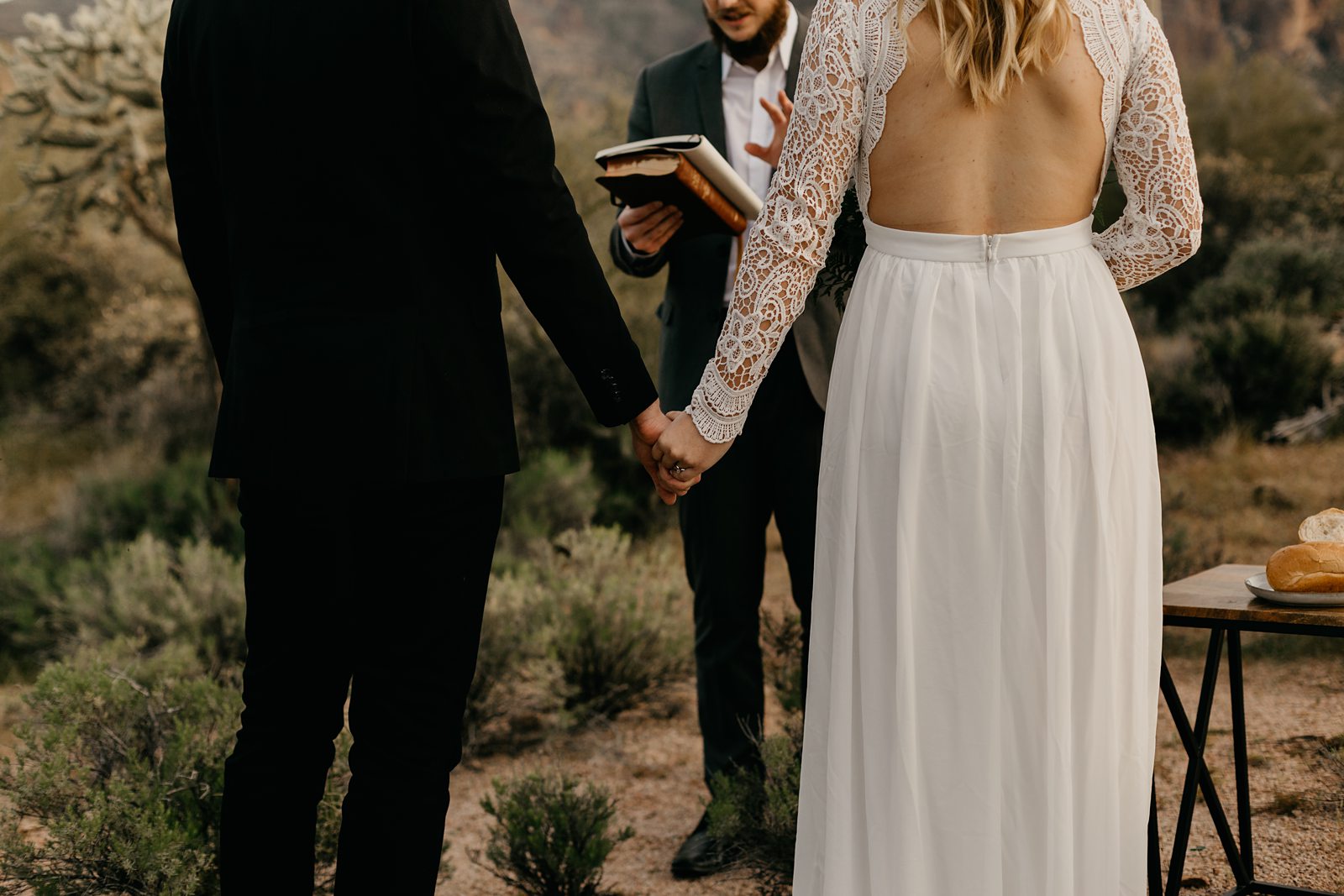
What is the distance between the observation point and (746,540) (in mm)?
3094

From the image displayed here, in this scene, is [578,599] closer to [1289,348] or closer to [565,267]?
[565,267]

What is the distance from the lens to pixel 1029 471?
1833 mm

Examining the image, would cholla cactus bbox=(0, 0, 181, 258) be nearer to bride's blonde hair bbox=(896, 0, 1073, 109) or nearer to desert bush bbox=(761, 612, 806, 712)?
desert bush bbox=(761, 612, 806, 712)

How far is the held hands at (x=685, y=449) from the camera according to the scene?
2.19 metres

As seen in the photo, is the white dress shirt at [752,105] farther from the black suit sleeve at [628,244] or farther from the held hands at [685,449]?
the held hands at [685,449]

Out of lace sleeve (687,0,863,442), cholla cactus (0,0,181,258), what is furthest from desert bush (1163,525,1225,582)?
cholla cactus (0,0,181,258)

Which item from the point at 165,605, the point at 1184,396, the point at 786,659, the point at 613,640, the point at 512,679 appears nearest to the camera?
the point at 786,659

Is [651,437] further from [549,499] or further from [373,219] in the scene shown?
[549,499]

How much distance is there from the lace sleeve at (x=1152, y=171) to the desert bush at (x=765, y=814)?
4.77ft

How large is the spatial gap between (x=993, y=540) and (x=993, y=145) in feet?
2.04

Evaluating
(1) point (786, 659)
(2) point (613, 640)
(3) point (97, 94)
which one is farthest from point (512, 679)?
(3) point (97, 94)

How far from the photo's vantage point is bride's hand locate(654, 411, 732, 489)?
2.19 meters

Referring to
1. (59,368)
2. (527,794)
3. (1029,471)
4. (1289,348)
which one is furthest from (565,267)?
(59,368)

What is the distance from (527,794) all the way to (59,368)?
6.26 meters
